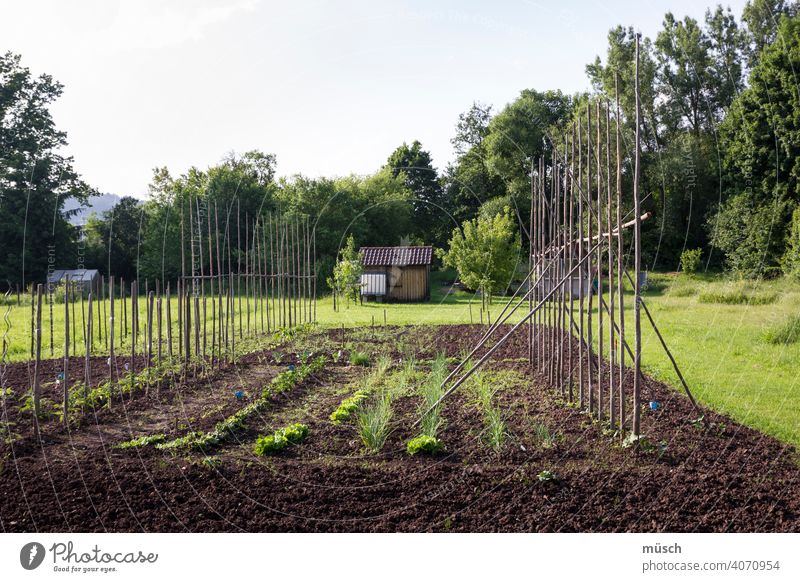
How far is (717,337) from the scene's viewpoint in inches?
455

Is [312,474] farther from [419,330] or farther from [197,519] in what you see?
[419,330]

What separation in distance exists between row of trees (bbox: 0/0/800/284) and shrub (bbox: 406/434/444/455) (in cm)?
662

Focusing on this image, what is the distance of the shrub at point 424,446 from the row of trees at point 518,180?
21.7 feet

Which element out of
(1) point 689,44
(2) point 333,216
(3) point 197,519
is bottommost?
(3) point 197,519

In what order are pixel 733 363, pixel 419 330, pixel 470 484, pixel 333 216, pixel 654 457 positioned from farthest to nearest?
pixel 333 216
pixel 419 330
pixel 733 363
pixel 654 457
pixel 470 484

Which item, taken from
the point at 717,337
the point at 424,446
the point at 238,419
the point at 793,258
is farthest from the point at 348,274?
the point at 424,446

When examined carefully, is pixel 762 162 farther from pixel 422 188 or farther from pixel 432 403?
pixel 422 188

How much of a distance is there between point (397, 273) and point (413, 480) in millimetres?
17957

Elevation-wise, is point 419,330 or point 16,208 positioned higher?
point 16,208

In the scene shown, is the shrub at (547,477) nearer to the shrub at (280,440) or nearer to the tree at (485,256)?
the shrub at (280,440)

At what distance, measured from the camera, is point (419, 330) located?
14.3 meters

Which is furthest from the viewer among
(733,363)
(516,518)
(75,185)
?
(75,185)

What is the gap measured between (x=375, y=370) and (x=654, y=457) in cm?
493

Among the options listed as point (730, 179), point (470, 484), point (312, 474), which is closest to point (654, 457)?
point (470, 484)
